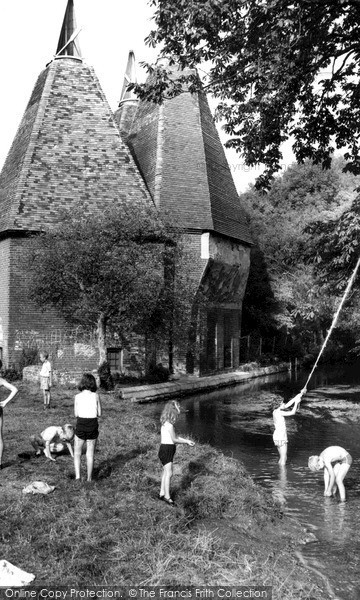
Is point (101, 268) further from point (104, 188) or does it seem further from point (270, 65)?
point (270, 65)

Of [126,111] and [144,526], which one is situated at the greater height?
[126,111]

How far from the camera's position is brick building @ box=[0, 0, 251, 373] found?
85.1ft

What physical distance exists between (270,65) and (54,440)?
7.66 metres

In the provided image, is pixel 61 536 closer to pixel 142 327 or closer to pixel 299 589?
pixel 299 589

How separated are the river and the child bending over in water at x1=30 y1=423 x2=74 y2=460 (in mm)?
3768

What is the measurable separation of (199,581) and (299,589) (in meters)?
1.07

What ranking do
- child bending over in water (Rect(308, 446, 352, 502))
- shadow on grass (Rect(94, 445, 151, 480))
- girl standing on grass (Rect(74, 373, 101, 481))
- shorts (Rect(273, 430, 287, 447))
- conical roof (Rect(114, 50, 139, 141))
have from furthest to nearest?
conical roof (Rect(114, 50, 139, 141)) < shorts (Rect(273, 430, 287, 447)) < child bending over in water (Rect(308, 446, 352, 502)) < shadow on grass (Rect(94, 445, 151, 480)) < girl standing on grass (Rect(74, 373, 101, 481))

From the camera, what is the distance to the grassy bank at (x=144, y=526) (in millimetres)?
6137

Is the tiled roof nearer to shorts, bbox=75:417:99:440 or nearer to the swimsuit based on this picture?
the swimsuit

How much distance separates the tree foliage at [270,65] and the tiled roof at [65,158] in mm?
14978

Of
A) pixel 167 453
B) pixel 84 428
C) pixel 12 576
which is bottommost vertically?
pixel 12 576

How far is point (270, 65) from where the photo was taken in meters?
10.6

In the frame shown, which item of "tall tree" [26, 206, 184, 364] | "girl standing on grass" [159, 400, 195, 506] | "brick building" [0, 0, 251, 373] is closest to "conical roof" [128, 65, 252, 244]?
"brick building" [0, 0, 251, 373]

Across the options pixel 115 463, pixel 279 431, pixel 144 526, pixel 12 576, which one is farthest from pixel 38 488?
pixel 279 431
